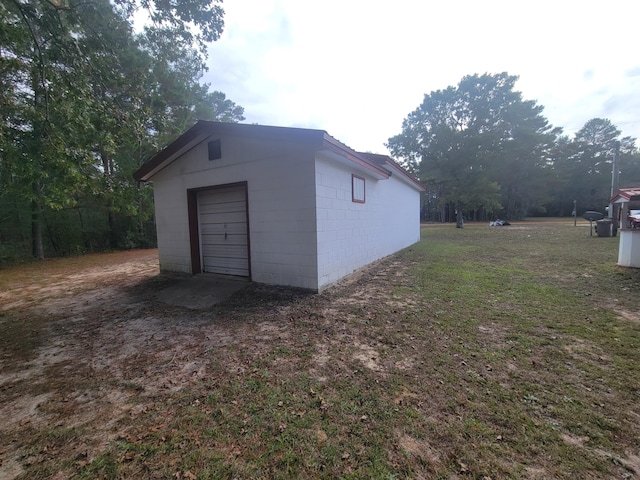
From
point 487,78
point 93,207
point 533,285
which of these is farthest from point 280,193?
point 487,78

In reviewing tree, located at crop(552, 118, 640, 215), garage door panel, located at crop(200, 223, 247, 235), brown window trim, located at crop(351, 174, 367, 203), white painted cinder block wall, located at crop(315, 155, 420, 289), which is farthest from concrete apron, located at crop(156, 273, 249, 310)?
tree, located at crop(552, 118, 640, 215)

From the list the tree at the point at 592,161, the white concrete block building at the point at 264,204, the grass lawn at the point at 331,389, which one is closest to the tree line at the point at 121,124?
the tree at the point at 592,161

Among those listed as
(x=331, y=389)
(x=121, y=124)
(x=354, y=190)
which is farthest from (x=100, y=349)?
(x=354, y=190)

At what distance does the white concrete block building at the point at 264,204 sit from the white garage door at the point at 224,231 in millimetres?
23

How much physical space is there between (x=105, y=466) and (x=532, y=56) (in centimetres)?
1325

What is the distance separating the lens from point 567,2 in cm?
602

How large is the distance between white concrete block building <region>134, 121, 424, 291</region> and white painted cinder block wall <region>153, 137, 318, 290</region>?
2 cm

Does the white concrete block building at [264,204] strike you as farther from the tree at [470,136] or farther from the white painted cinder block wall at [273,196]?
the tree at [470,136]

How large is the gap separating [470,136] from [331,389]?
24.8 metres

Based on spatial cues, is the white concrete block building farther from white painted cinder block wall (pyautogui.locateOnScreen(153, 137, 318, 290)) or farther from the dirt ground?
Result: the dirt ground

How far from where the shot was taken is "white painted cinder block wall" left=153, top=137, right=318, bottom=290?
4.91 metres

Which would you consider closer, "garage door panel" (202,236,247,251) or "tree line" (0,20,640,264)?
"tree line" (0,20,640,264)

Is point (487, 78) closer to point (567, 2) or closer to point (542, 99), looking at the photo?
point (542, 99)

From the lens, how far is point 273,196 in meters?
5.21
